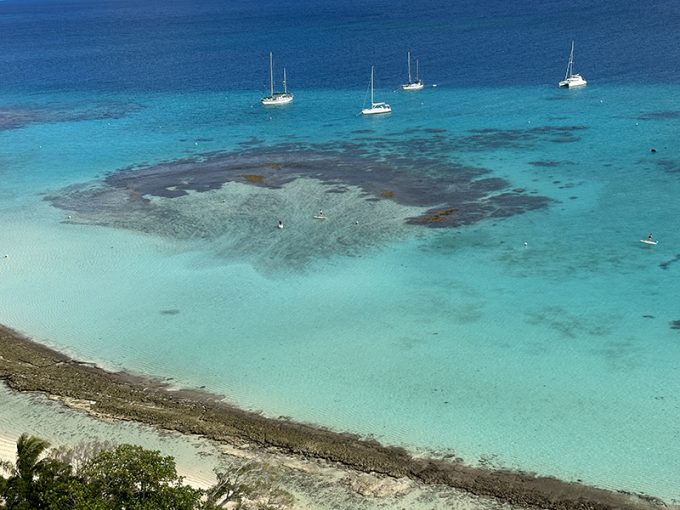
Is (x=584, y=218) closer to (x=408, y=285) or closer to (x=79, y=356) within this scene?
(x=408, y=285)

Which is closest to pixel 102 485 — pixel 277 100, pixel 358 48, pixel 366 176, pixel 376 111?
pixel 366 176

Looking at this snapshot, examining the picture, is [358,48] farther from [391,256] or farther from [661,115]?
[391,256]

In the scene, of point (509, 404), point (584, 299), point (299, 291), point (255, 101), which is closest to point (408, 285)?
point (299, 291)

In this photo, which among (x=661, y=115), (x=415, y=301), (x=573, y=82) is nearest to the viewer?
(x=415, y=301)

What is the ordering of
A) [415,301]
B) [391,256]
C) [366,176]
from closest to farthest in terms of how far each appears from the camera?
[415,301] < [391,256] < [366,176]

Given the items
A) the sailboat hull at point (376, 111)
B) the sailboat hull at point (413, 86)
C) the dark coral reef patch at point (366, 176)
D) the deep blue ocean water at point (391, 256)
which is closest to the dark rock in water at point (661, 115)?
the deep blue ocean water at point (391, 256)

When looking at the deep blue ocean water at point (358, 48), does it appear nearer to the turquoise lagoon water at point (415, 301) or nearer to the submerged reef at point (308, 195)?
the submerged reef at point (308, 195)

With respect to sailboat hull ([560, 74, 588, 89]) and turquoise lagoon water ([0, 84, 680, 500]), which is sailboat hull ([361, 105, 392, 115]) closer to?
turquoise lagoon water ([0, 84, 680, 500])
